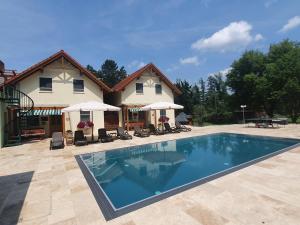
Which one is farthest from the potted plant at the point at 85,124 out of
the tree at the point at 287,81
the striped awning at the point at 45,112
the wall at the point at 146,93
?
the tree at the point at 287,81

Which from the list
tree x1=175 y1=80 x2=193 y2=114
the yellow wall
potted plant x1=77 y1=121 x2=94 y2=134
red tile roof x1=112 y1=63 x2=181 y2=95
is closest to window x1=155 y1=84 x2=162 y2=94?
the yellow wall

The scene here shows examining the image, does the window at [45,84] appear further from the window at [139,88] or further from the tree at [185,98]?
the tree at [185,98]

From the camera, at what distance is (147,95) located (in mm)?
29781

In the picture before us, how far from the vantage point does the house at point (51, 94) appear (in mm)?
20938

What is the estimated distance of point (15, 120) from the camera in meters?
21.6

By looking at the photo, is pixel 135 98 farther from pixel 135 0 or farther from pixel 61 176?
pixel 61 176

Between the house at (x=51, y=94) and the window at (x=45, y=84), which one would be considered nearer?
the house at (x=51, y=94)

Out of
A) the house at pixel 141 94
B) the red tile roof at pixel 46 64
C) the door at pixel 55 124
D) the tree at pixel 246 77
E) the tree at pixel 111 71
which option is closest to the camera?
the red tile roof at pixel 46 64

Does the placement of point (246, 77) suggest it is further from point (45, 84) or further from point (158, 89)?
point (45, 84)

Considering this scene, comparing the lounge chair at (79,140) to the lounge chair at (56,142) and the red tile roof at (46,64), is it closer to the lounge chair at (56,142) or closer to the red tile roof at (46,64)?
the lounge chair at (56,142)

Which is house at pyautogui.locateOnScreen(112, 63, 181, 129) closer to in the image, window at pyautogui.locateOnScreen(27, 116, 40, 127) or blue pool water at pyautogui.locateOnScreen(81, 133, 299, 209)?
window at pyautogui.locateOnScreen(27, 116, 40, 127)

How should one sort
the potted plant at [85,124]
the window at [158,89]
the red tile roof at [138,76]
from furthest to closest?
the window at [158,89] < the red tile roof at [138,76] < the potted plant at [85,124]

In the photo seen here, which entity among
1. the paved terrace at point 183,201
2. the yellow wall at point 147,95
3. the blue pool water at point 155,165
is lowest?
the blue pool water at point 155,165

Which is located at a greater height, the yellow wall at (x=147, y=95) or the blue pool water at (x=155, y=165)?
the yellow wall at (x=147, y=95)
